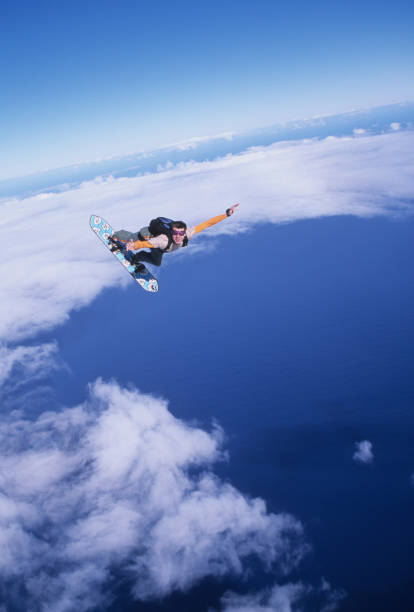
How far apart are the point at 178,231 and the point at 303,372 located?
8275 centimetres

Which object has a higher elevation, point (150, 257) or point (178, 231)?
point (178, 231)

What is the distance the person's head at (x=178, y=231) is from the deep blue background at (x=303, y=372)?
226 feet

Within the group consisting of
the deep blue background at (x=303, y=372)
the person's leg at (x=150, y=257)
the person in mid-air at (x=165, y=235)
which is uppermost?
the person in mid-air at (x=165, y=235)

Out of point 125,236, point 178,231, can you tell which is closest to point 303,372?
point 125,236

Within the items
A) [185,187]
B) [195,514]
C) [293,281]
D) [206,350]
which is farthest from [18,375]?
[185,187]

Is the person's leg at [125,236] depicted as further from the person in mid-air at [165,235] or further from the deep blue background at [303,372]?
the deep blue background at [303,372]

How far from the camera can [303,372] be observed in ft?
262

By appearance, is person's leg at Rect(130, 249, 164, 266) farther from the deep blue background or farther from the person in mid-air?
the deep blue background

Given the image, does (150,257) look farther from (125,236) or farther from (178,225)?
(178,225)

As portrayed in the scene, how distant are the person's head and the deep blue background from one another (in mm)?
68759

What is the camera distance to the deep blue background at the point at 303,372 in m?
53.6

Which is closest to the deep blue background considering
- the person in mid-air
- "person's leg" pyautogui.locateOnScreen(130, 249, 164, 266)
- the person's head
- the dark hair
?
"person's leg" pyautogui.locateOnScreen(130, 249, 164, 266)

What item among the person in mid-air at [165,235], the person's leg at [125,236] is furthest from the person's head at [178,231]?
the person's leg at [125,236]

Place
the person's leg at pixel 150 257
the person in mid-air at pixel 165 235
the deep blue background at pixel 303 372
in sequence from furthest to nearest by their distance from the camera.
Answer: the deep blue background at pixel 303 372 < the person's leg at pixel 150 257 < the person in mid-air at pixel 165 235
